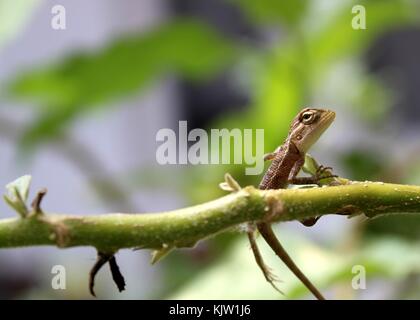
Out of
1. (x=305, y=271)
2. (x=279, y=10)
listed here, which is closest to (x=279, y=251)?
(x=305, y=271)

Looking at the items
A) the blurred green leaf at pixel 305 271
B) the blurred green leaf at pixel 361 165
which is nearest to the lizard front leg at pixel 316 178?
the blurred green leaf at pixel 305 271

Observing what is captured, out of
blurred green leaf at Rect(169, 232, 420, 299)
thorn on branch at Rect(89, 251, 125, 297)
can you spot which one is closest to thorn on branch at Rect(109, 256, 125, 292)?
thorn on branch at Rect(89, 251, 125, 297)

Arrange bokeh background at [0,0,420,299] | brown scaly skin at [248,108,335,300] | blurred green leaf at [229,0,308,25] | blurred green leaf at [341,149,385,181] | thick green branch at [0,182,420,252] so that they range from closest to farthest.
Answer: thick green branch at [0,182,420,252], brown scaly skin at [248,108,335,300], bokeh background at [0,0,420,299], blurred green leaf at [229,0,308,25], blurred green leaf at [341,149,385,181]

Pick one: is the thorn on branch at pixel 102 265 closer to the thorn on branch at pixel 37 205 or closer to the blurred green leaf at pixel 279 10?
the thorn on branch at pixel 37 205

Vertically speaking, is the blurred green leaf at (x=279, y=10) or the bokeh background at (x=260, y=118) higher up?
the blurred green leaf at (x=279, y=10)

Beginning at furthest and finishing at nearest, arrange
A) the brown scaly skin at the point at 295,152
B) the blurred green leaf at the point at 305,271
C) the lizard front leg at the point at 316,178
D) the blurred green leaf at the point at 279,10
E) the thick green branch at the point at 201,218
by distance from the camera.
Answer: the blurred green leaf at the point at 279,10 < the blurred green leaf at the point at 305,271 < the brown scaly skin at the point at 295,152 < the lizard front leg at the point at 316,178 < the thick green branch at the point at 201,218

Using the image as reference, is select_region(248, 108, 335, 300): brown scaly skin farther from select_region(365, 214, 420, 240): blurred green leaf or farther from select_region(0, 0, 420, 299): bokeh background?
select_region(365, 214, 420, 240): blurred green leaf

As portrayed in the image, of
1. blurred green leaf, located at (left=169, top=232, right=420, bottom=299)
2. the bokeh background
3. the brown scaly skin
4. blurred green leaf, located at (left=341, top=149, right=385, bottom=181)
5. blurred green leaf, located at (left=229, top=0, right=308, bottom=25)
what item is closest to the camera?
the brown scaly skin

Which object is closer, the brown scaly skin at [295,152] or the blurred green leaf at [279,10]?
the brown scaly skin at [295,152]
